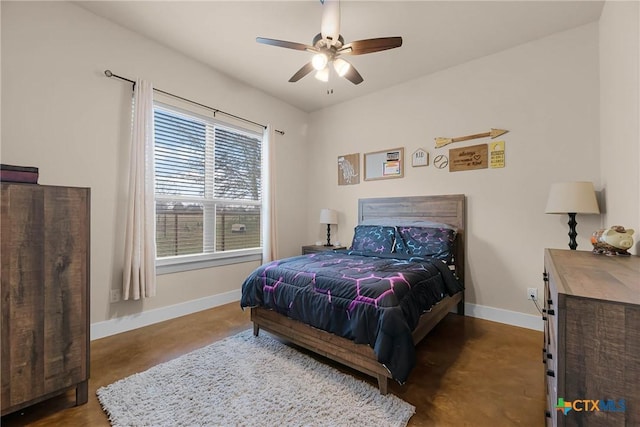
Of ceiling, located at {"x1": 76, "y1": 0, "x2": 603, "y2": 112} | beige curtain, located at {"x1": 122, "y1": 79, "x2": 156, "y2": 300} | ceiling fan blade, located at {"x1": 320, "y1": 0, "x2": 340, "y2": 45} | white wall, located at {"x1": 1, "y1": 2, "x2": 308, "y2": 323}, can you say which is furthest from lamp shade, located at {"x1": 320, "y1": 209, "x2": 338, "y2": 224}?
ceiling fan blade, located at {"x1": 320, "y1": 0, "x2": 340, "y2": 45}

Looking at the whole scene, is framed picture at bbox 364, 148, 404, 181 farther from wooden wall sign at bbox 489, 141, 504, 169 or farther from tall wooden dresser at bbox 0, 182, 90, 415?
tall wooden dresser at bbox 0, 182, 90, 415

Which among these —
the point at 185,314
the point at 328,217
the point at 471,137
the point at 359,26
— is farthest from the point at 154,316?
the point at 471,137

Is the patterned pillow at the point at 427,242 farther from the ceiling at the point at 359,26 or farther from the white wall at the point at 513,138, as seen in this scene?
the ceiling at the point at 359,26

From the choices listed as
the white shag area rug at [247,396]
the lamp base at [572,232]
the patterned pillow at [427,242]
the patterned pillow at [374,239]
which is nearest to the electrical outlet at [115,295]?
the white shag area rug at [247,396]

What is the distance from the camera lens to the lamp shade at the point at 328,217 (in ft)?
13.1

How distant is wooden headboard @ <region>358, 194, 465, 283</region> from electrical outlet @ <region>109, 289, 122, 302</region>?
9.46ft

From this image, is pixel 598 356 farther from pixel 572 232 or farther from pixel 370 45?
pixel 572 232

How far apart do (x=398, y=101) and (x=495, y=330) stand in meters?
2.88

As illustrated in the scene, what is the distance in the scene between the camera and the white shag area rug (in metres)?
1.44

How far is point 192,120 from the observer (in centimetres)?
313

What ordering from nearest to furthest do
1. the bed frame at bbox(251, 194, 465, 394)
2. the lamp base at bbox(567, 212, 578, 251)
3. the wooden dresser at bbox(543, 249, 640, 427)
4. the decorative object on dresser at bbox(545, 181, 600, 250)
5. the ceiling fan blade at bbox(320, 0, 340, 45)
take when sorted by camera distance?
the wooden dresser at bbox(543, 249, 640, 427), the bed frame at bbox(251, 194, 465, 394), the ceiling fan blade at bbox(320, 0, 340, 45), the decorative object on dresser at bbox(545, 181, 600, 250), the lamp base at bbox(567, 212, 578, 251)

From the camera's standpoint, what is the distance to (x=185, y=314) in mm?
2986

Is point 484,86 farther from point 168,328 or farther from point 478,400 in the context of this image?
point 168,328

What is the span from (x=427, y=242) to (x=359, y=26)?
7.33ft
